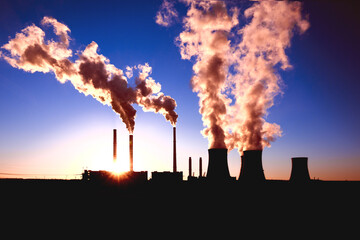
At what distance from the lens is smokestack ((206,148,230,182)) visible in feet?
53.4

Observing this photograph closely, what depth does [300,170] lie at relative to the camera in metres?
17.0

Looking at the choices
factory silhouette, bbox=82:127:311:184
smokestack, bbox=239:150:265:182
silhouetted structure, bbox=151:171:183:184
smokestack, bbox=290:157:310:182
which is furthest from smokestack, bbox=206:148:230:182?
smokestack, bbox=290:157:310:182

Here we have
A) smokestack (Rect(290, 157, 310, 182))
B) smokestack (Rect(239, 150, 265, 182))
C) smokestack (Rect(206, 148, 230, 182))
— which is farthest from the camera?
smokestack (Rect(239, 150, 265, 182))

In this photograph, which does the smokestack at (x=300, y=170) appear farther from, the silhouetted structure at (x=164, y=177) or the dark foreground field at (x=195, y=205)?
the silhouetted structure at (x=164, y=177)

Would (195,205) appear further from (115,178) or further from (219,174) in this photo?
(115,178)

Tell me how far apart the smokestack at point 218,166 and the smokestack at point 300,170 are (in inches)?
192

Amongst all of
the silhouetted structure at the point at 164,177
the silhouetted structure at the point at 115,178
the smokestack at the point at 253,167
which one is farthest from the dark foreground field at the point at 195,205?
the smokestack at the point at 253,167

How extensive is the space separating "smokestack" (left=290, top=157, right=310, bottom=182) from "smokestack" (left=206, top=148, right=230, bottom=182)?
486 cm

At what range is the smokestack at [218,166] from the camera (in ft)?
53.4

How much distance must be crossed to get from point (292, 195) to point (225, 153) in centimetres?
547

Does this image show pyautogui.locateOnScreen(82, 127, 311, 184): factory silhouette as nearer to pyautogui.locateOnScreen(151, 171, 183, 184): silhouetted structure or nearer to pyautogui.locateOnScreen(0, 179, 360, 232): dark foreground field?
pyautogui.locateOnScreen(151, 171, 183, 184): silhouetted structure

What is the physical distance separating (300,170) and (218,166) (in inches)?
231

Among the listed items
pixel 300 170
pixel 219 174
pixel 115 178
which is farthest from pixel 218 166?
pixel 115 178

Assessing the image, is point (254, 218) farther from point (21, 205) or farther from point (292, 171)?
point (21, 205)
